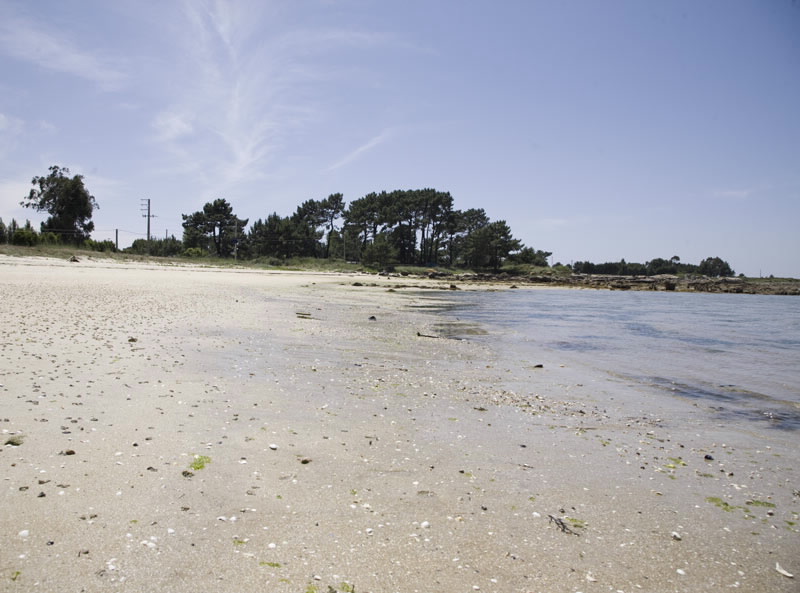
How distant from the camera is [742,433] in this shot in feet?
18.7

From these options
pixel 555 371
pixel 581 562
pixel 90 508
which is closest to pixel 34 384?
pixel 90 508

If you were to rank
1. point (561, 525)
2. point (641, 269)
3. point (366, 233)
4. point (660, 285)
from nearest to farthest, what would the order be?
1. point (561, 525)
2. point (660, 285)
3. point (366, 233)
4. point (641, 269)

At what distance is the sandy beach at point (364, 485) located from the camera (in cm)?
269

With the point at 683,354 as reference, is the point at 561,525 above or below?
above

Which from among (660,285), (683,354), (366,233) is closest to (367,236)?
(366,233)

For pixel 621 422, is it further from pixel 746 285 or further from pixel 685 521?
pixel 746 285

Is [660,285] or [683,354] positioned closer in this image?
[683,354]

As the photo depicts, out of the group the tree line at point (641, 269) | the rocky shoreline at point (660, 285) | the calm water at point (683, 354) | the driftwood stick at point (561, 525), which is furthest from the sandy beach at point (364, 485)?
the tree line at point (641, 269)

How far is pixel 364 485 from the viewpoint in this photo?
3.75 meters

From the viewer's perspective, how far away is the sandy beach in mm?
2686

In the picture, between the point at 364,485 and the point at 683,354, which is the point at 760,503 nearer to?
the point at 364,485

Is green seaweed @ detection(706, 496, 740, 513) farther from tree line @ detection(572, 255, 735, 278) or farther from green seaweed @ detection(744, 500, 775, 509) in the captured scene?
tree line @ detection(572, 255, 735, 278)

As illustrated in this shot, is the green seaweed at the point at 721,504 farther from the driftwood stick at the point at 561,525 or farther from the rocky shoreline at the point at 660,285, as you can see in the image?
the rocky shoreline at the point at 660,285

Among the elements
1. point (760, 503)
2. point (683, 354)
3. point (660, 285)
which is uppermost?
point (660, 285)
